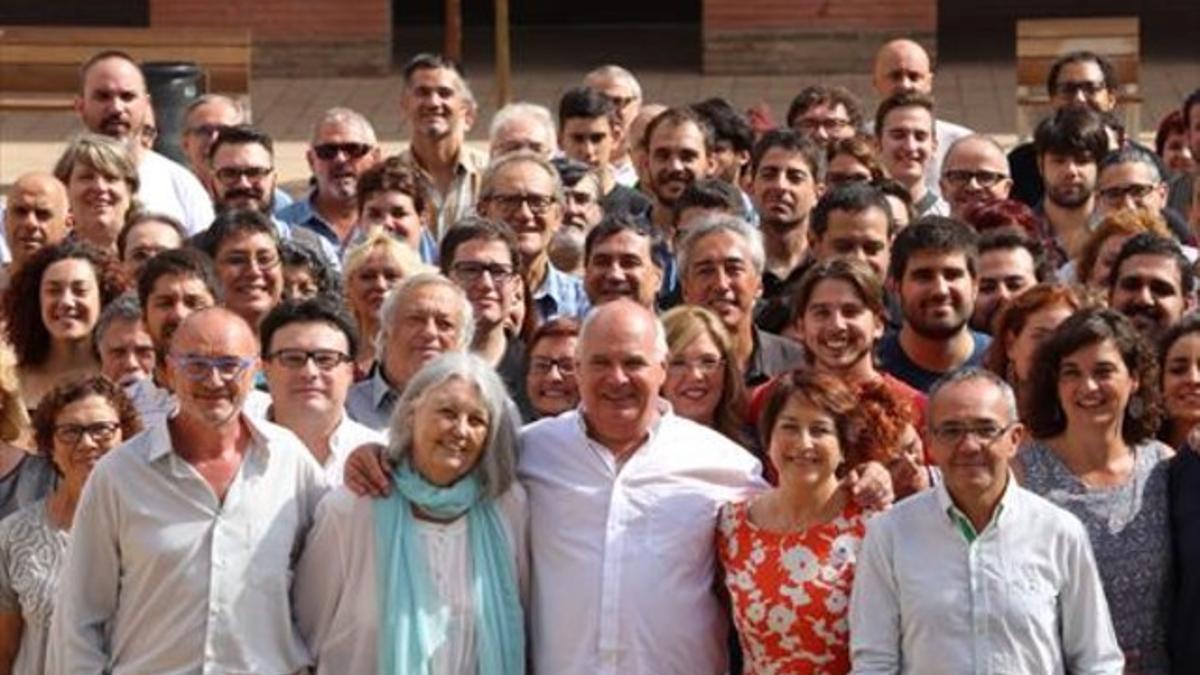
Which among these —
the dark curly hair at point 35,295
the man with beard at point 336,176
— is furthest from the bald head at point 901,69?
the dark curly hair at point 35,295

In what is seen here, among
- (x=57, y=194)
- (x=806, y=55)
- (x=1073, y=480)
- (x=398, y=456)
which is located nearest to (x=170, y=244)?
(x=57, y=194)

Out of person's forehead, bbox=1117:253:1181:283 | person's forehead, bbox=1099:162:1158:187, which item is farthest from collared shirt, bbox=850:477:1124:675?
person's forehead, bbox=1099:162:1158:187

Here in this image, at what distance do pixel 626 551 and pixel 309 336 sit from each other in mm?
1370

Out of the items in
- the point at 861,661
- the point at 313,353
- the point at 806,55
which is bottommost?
the point at 861,661

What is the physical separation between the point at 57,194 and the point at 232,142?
3.34 feet

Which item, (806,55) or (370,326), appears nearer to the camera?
(370,326)

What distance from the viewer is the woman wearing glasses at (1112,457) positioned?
35.8 ft

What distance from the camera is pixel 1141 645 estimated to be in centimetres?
1092

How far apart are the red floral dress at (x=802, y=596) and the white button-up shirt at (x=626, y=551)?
0.22 m

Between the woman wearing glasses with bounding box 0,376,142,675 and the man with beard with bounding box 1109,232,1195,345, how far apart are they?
11.7 ft

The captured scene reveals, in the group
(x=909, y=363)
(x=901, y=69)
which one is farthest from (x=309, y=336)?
(x=901, y=69)

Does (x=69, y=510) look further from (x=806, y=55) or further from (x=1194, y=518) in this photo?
(x=806, y=55)

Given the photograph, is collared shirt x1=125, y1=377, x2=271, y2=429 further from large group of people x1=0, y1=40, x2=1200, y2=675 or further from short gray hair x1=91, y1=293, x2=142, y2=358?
short gray hair x1=91, y1=293, x2=142, y2=358

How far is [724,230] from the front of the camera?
1299 centimetres
